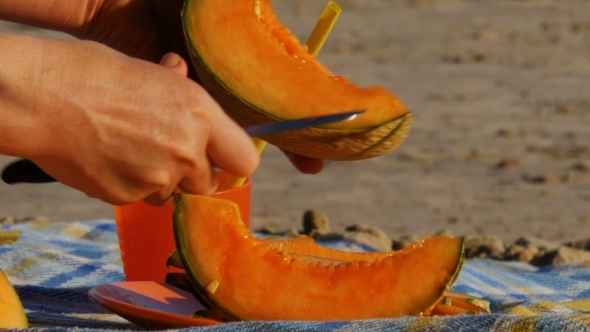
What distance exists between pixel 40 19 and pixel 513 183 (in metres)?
3.47

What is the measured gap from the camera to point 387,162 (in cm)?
590

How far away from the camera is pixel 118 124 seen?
1675 mm

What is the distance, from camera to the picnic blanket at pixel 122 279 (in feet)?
5.24

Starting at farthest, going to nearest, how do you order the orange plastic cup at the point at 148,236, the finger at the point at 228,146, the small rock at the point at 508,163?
the small rock at the point at 508,163 → the orange plastic cup at the point at 148,236 → the finger at the point at 228,146

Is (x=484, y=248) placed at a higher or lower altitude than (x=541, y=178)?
higher

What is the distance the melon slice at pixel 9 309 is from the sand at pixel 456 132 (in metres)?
3.00

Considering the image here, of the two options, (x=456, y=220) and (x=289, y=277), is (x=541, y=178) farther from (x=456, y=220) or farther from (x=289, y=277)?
(x=289, y=277)

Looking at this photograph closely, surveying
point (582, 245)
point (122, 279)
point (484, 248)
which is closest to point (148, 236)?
point (122, 279)

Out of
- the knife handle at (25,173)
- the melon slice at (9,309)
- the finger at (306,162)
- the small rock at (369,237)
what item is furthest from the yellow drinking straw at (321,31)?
the small rock at (369,237)

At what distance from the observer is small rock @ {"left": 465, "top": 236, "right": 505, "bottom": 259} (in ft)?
11.0

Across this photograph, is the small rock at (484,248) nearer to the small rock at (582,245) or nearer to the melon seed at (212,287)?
the small rock at (582,245)

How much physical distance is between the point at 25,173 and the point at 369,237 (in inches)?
63.8

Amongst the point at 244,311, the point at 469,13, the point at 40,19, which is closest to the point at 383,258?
the point at 244,311

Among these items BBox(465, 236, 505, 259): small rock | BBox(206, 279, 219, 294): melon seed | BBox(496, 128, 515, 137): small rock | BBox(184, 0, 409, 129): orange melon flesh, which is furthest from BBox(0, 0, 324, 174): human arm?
BBox(496, 128, 515, 137): small rock
